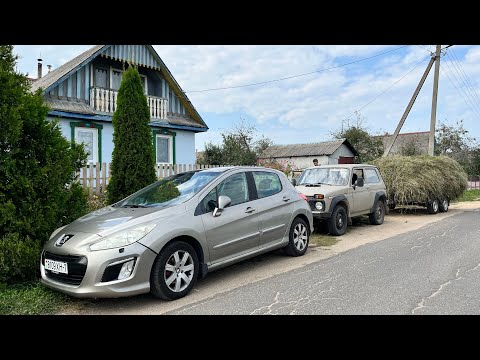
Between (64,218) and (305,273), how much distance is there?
3799mm

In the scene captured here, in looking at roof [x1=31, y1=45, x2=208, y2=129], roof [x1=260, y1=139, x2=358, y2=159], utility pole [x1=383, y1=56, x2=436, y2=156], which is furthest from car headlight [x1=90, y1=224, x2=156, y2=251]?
roof [x1=260, y1=139, x2=358, y2=159]

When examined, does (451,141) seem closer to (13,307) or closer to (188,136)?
(188,136)

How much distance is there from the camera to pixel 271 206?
20.1ft

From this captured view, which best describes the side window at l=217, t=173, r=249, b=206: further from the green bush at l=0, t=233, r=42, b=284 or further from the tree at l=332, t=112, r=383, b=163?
the tree at l=332, t=112, r=383, b=163

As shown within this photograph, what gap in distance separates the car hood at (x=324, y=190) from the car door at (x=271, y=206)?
8.64ft

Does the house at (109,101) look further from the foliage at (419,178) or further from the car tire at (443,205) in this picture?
the car tire at (443,205)

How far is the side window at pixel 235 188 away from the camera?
5578 mm

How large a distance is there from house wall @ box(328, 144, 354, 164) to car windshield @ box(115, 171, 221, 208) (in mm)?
30275

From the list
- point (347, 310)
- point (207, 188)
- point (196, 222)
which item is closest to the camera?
point (347, 310)

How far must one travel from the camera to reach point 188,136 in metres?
18.7

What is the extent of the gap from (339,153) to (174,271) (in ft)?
107

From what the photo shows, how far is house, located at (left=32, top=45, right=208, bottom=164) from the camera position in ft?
47.6

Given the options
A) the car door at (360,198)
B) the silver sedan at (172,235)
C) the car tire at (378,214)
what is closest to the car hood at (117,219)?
the silver sedan at (172,235)
